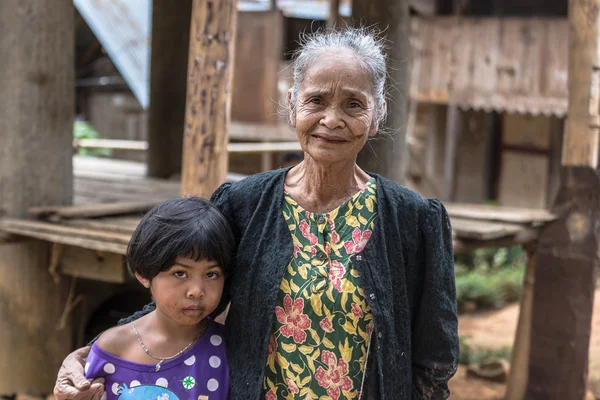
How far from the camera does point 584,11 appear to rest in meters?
5.74

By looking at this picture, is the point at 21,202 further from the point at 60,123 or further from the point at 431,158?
the point at 431,158

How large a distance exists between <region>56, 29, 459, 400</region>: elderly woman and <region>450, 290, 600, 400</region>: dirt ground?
5117 mm

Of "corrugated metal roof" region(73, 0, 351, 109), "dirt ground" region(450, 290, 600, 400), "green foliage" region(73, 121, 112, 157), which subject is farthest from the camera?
"corrugated metal roof" region(73, 0, 351, 109)

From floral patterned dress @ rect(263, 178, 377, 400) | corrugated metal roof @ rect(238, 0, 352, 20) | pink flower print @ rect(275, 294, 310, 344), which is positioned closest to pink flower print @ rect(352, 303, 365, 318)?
floral patterned dress @ rect(263, 178, 377, 400)

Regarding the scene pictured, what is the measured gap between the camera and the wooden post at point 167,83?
27.3 feet

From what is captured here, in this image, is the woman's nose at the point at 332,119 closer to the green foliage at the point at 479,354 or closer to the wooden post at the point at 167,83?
the wooden post at the point at 167,83

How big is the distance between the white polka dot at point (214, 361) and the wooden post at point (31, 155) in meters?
3.74

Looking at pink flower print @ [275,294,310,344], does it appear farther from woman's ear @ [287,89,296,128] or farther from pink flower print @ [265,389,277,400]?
woman's ear @ [287,89,296,128]

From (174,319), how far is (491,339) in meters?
7.53

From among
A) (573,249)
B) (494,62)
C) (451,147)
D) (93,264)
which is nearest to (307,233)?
(93,264)

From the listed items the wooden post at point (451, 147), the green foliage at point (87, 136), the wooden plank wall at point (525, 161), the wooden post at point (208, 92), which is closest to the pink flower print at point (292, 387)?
the wooden post at point (208, 92)

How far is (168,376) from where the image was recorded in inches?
91.0

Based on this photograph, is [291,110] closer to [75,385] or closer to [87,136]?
[75,385]

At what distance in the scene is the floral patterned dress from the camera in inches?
85.4
